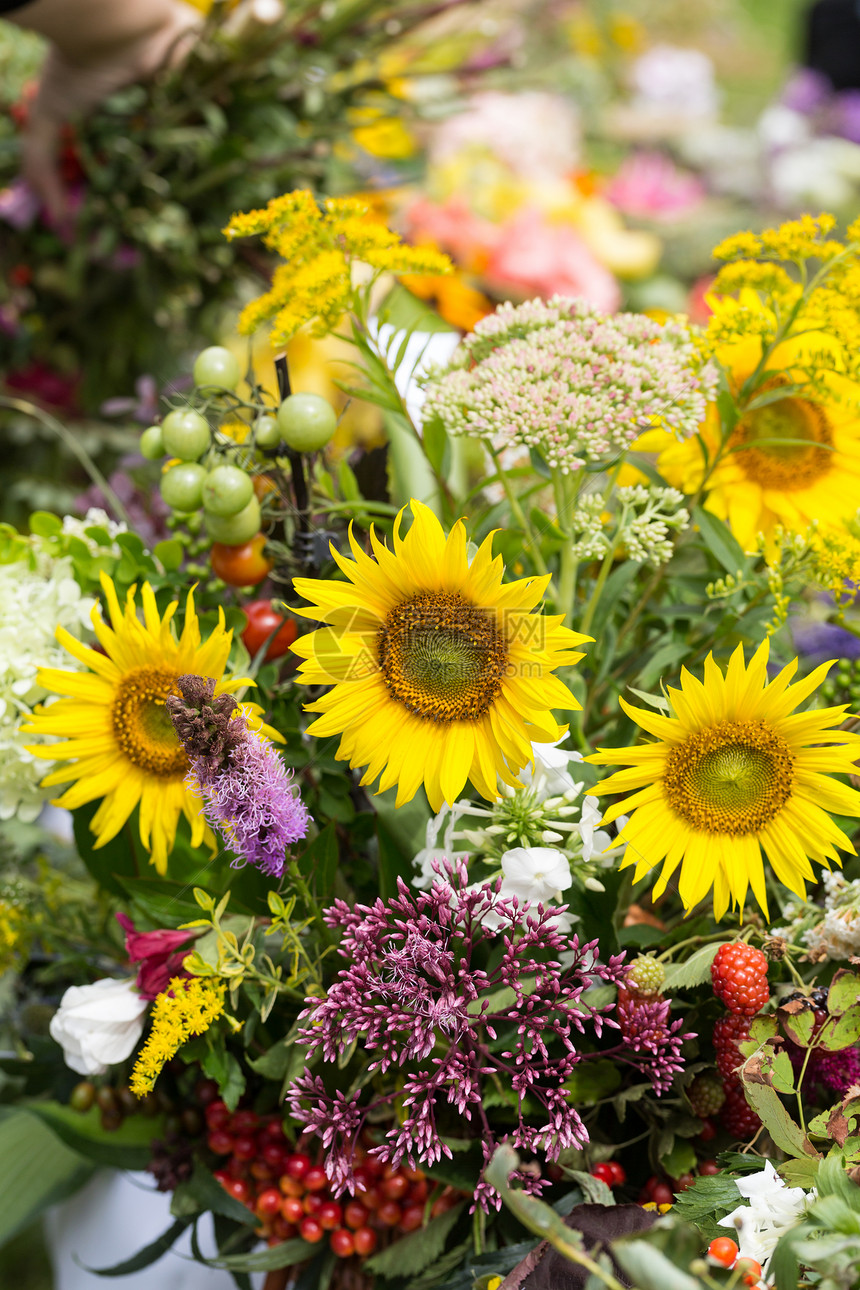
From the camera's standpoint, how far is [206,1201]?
1.87ft

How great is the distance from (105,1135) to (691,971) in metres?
0.42

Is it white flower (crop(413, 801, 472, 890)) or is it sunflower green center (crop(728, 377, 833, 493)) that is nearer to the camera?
white flower (crop(413, 801, 472, 890))

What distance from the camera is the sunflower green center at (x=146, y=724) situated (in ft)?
1.69

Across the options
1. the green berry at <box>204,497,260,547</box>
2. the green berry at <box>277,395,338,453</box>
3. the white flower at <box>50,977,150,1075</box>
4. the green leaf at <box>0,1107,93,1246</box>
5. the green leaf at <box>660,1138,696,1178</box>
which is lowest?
the green leaf at <box>0,1107,93,1246</box>

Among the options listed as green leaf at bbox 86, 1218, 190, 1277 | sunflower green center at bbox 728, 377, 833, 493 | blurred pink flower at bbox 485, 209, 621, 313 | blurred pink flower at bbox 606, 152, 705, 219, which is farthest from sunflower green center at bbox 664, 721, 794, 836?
blurred pink flower at bbox 606, 152, 705, 219

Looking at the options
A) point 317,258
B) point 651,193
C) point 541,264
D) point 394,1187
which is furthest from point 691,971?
point 651,193

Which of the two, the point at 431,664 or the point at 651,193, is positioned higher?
the point at 431,664

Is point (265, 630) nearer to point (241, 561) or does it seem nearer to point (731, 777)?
point (241, 561)

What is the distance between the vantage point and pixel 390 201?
1440 mm

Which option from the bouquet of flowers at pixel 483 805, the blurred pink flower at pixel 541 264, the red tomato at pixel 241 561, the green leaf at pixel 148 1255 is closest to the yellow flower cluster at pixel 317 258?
the bouquet of flowers at pixel 483 805

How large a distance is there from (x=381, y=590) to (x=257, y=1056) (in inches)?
11.6

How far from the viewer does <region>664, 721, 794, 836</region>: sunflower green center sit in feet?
1.48

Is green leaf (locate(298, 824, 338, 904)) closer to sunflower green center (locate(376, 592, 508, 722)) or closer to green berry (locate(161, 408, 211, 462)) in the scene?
sunflower green center (locate(376, 592, 508, 722))

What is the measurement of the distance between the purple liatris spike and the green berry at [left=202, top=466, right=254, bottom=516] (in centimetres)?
11
